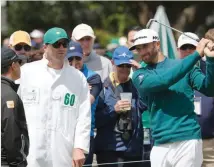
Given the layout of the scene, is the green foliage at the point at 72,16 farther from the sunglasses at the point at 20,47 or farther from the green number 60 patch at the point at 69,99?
the green number 60 patch at the point at 69,99

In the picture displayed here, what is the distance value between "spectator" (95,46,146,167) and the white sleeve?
44.8 inches

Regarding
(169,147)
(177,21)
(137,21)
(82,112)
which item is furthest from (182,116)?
(137,21)

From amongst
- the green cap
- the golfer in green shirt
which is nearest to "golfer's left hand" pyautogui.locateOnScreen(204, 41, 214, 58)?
the golfer in green shirt

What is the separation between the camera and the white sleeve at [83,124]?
6703 millimetres

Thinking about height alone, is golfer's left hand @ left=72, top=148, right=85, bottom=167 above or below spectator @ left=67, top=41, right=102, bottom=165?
below

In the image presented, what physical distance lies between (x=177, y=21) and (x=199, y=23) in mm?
1906

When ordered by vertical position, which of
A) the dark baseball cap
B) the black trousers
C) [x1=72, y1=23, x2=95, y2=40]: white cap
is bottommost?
the black trousers

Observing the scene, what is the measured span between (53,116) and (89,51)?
2.62 m

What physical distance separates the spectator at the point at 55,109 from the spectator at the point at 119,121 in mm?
1240

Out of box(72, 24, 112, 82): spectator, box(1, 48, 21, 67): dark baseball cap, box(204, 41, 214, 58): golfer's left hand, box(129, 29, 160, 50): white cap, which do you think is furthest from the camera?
box(72, 24, 112, 82): spectator

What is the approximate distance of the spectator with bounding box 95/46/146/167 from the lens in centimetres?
797

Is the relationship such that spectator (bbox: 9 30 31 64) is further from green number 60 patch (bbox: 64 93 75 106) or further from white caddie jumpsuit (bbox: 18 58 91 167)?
green number 60 patch (bbox: 64 93 75 106)

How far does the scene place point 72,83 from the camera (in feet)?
22.2

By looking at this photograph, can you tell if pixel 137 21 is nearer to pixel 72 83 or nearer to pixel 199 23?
pixel 199 23
